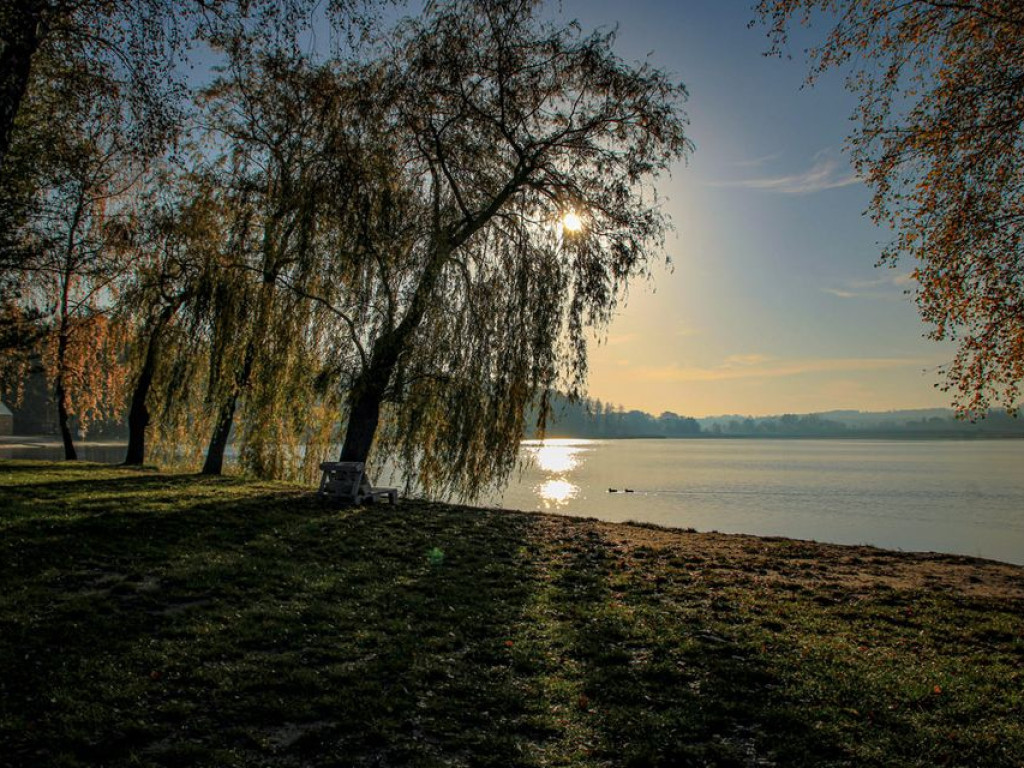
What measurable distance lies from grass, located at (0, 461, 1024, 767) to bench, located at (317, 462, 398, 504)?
2.31 m

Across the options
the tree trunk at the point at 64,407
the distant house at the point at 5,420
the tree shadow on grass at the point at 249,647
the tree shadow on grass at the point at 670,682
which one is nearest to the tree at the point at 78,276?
the tree trunk at the point at 64,407

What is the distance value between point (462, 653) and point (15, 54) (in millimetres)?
7446

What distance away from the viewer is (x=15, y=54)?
6.38 metres

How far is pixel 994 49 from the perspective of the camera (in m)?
8.74

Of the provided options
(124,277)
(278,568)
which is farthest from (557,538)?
(124,277)

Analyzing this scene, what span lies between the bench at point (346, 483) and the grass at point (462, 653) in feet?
7.57

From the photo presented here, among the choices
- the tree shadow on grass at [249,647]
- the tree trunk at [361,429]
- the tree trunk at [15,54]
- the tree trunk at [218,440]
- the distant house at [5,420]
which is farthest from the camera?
the distant house at [5,420]

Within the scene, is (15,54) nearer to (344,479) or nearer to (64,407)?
(344,479)

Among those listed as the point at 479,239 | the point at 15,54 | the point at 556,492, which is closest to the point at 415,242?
the point at 479,239

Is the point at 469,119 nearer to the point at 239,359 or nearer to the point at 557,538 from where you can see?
the point at 239,359

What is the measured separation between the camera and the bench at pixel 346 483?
13.2 meters

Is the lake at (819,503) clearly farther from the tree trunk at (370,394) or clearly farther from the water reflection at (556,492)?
the tree trunk at (370,394)

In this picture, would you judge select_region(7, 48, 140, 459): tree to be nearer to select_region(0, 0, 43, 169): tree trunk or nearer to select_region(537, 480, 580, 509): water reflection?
select_region(0, 0, 43, 169): tree trunk

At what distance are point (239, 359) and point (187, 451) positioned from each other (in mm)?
6018
